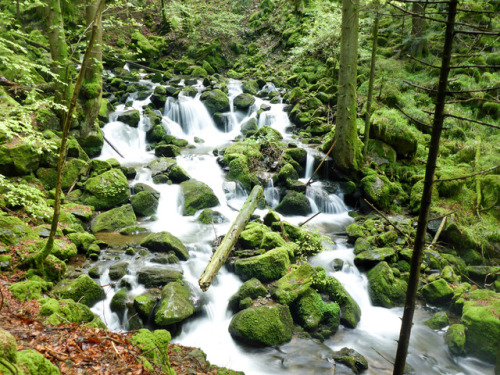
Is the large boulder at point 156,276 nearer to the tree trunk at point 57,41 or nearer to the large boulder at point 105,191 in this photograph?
the large boulder at point 105,191

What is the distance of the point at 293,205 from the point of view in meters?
10.3

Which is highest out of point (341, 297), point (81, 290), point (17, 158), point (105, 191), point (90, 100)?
point (90, 100)

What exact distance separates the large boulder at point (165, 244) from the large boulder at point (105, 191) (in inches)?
93.2

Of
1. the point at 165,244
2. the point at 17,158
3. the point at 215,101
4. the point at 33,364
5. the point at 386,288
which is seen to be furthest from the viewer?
the point at 215,101

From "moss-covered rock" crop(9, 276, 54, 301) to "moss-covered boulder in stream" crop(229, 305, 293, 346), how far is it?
324cm

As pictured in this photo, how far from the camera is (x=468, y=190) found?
10180 millimetres

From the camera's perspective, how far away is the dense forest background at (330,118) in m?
5.93

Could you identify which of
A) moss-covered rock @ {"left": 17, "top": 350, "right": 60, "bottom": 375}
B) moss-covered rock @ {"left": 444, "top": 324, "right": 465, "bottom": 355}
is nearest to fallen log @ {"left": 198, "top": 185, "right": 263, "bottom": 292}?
moss-covered rock @ {"left": 17, "top": 350, "right": 60, "bottom": 375}

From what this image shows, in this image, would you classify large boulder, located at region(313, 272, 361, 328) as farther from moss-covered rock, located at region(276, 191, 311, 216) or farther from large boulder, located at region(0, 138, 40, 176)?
large boulder, located at region(0, 138, 40, 176)

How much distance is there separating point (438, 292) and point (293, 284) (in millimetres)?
3260

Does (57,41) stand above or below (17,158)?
above

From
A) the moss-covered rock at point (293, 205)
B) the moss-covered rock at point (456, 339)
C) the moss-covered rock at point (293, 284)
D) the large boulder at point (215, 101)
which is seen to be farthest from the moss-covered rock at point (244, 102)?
the moss-covered rock at point (456, 339)

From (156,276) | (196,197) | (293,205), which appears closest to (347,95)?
(293,205)

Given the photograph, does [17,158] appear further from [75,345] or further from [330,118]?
[330,118]
